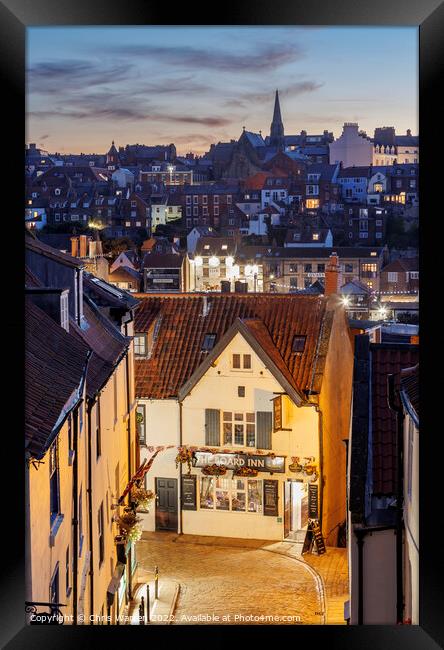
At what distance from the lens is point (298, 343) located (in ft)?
34.4

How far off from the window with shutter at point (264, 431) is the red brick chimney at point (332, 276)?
158 cm

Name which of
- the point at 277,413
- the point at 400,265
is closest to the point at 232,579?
the point at 277,413

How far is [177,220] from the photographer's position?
28.3 ft

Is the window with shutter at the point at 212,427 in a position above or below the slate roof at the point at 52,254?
below

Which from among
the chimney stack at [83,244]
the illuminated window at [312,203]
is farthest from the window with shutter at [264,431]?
the chimney stack at [83,244]

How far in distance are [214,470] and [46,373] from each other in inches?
209

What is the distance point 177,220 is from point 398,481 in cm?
411

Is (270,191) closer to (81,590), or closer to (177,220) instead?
(177,220)

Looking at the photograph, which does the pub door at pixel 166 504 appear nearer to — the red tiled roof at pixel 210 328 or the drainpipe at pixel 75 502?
the red tiled roof at pixel 210 328

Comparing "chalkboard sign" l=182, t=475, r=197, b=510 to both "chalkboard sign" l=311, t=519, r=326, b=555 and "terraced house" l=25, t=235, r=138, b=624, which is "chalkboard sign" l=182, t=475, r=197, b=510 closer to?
"terraced house" l=25, t=235, r=138, b=624

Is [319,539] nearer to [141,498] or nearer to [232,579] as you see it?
[232,579]

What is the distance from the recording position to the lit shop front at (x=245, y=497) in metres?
9.77

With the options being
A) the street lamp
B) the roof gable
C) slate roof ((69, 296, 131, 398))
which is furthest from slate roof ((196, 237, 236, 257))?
slate roof ((69, 296, 131, 398))
